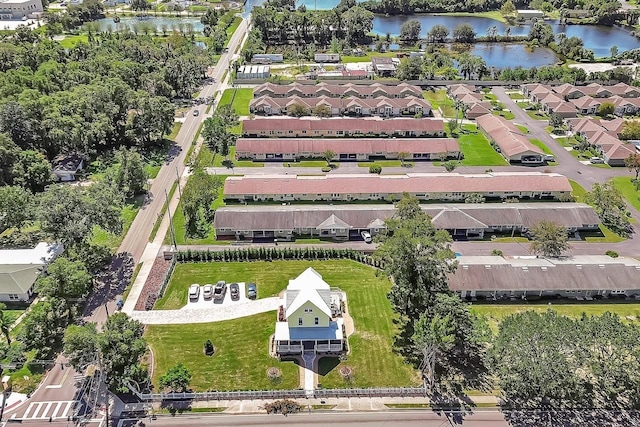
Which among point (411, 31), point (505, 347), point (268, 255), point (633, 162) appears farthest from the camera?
point (411, 31)

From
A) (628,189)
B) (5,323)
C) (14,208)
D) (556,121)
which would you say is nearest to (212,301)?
(5,323)

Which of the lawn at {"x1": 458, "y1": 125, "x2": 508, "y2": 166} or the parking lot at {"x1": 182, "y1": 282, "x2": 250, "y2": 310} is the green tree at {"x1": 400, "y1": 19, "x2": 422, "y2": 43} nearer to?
the lawn at {"x1": 458, "y1": 125, "x2": 508, "y2": 166}

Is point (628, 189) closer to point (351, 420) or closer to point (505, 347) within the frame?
point (505, 347)

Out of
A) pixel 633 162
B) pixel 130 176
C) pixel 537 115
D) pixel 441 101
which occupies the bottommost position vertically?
pixel 633 162

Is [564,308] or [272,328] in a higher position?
[272,328]

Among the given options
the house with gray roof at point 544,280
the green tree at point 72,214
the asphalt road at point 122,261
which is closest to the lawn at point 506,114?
the house with gray roof at point 544,280

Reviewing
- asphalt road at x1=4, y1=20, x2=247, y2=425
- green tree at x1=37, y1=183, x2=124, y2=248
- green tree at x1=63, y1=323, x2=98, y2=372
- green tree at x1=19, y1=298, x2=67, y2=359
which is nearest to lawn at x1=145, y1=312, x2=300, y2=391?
green tree at x1=63, y1=323, x2=98, y2=372
